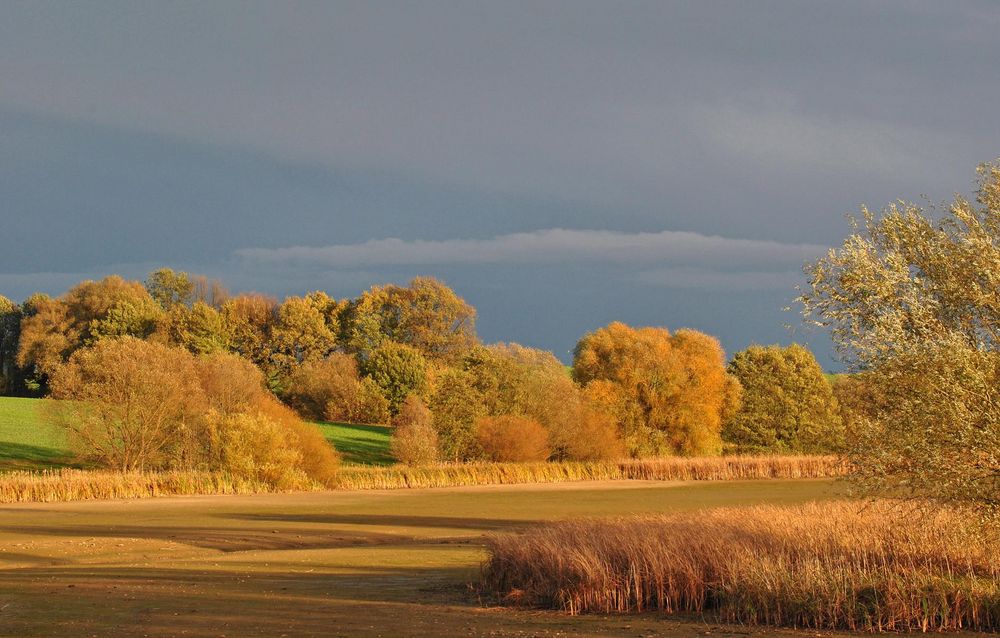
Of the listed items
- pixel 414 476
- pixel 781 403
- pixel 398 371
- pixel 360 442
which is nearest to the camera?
pixel 414 476

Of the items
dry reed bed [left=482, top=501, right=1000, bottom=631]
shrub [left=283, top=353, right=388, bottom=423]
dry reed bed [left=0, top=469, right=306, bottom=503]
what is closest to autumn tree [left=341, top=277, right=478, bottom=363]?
shrub [left=283, top=353, right=388, bottom=423]

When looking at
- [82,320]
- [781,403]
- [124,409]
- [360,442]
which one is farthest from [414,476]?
[82,320]

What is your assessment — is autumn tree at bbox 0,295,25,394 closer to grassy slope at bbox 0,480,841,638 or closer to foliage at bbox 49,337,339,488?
foliage at bbox 49,337,339,488

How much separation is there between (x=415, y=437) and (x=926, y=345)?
168ft

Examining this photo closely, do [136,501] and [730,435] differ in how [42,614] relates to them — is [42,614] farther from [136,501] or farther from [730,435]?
[730,435]

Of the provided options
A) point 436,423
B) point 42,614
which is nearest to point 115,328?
point 436,423

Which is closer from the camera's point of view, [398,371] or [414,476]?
[414,476]

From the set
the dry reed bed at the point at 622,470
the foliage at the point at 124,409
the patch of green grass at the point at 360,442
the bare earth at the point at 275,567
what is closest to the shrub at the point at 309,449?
the dry reed bed at the point at 622,470

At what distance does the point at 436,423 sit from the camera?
238 ft

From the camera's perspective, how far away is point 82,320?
96250 mm

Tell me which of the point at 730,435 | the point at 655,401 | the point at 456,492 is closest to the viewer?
the point at 456,492

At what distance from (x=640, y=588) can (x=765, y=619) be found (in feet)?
7.53

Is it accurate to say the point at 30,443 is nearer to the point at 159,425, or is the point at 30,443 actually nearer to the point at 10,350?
the point at 159,425

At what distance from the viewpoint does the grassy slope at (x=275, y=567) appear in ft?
54.5
